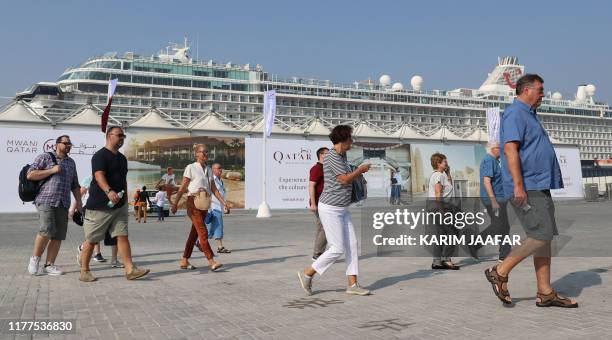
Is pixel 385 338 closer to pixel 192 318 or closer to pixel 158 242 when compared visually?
pixel 192 318

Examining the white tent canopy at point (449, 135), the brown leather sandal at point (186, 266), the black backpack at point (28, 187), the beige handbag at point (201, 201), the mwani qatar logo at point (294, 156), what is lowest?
the brown leather sandal at point (186, 266)

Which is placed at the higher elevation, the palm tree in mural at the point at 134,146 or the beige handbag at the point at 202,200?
the palm tree in mural at the point at 134,146

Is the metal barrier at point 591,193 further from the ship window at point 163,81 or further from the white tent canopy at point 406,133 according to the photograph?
the ship window at point 163,81

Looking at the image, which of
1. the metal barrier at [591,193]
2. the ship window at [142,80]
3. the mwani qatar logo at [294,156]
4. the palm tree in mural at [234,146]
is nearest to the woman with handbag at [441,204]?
the mwani qatar logo at [294,156]

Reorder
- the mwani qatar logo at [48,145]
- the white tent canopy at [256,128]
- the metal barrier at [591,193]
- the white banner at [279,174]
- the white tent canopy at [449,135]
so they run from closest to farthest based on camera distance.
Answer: the mwani qatar logo at [48,145]
the white banner at [279,174]
the white tent canopy at [256,128]
the metal barrier at [591,193]
the white tent canopy at [449,135]

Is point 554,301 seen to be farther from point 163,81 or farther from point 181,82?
point 181,82

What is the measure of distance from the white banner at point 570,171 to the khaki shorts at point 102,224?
32.7 m

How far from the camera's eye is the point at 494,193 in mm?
6816

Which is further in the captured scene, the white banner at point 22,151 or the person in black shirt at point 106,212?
the white banner at point 22,151

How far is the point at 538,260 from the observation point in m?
4.29

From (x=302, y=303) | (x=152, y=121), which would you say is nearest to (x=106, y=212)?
(x=302, y=303)

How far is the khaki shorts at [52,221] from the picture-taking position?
242 inches

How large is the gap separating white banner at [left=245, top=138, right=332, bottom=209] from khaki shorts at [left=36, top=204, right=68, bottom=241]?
66.0 feet

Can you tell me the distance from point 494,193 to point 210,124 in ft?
71.7
